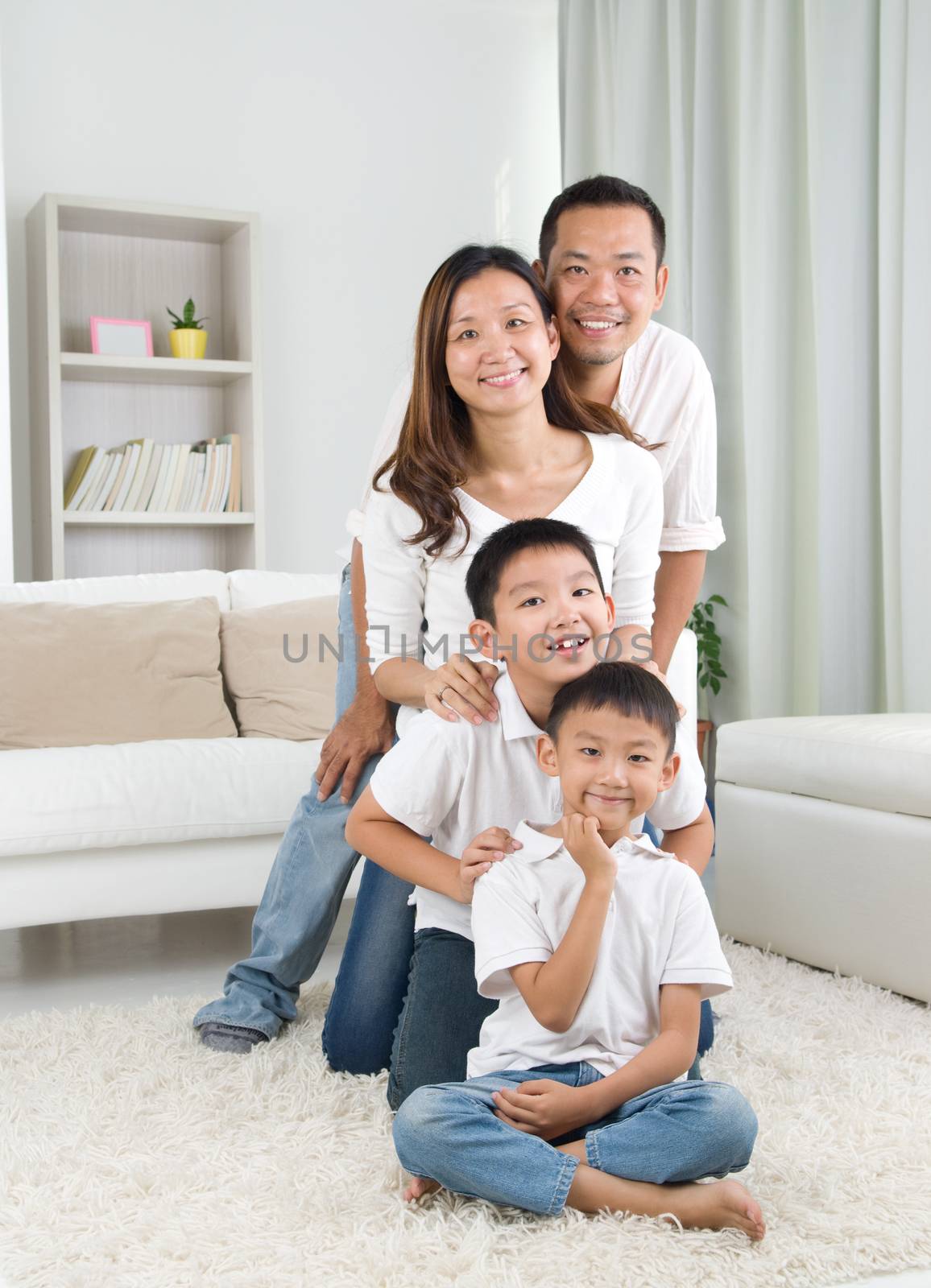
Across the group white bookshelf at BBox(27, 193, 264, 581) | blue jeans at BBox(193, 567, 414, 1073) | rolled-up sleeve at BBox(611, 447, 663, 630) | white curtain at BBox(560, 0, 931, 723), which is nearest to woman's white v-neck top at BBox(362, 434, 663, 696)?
rolled-up sleeve at BBox(611, 447, 663, 630)

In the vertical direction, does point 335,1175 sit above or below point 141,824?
below

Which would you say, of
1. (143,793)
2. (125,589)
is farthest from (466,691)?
(125,589)

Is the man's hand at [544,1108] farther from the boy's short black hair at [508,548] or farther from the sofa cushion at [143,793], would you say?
the sofa cushion at [143,793]

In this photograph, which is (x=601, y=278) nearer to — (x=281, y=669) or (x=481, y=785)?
(x=481, y=785)

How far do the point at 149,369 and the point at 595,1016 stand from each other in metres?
3.19

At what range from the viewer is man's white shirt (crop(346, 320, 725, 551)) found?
1854 mm

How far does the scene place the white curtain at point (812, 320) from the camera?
3209mm

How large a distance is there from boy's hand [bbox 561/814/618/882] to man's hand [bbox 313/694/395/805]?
0.68 meters

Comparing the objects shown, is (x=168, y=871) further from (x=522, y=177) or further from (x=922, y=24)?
(x=522, y=177)

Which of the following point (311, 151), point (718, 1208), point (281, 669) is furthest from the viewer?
Result: point (311, 151)

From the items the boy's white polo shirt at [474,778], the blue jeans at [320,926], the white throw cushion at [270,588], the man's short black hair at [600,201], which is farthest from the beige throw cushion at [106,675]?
the man's short black hair at [600,201]

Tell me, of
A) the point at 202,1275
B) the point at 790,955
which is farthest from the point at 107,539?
the point at 202,1275

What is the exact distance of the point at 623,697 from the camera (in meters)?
1.34

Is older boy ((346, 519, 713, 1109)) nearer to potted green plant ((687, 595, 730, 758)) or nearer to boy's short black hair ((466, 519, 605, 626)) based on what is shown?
boy's short black hair ((466, 519, 605, 626))
